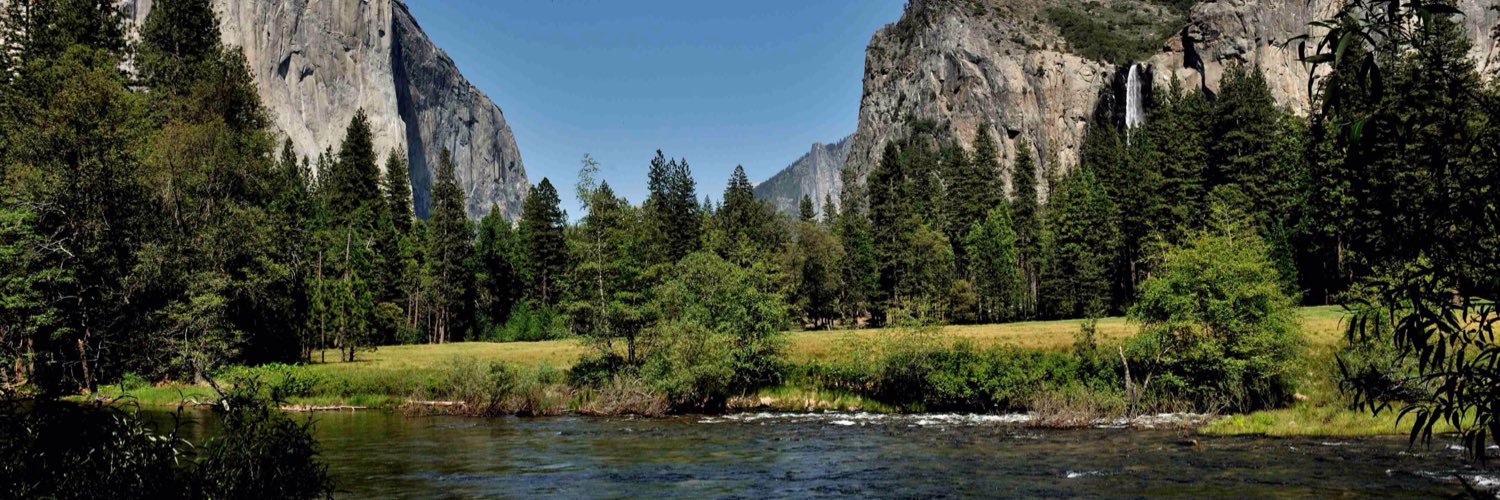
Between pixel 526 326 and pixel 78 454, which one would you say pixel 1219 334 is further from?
pixel 526 326

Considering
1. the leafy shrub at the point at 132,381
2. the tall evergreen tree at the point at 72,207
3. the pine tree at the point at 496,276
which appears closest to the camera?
the tall evergreen tree at the point at 72,207

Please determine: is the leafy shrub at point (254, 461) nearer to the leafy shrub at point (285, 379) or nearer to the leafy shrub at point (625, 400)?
the leafy shrub at point (625, 400)

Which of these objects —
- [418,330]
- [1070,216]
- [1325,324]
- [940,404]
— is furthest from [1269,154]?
[418,330]

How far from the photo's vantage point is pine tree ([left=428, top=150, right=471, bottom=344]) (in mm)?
93062

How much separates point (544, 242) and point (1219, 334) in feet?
246

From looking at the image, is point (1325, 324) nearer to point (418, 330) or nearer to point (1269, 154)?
point (1269, 154)

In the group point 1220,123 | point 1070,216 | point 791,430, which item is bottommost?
point 791,430

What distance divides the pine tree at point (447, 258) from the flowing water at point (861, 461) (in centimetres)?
5778

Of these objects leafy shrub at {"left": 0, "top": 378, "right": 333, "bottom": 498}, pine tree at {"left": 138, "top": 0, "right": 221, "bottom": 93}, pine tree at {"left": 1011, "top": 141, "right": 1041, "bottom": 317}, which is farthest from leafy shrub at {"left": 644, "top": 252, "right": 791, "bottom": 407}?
pine tree at {"left": 1011, "top": 141, "right": 1041, "bottom": 317}

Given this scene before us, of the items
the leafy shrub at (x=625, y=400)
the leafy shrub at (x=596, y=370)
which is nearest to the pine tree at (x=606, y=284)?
the leafy shrub at (x=596, y=370)

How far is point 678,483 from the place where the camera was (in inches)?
919

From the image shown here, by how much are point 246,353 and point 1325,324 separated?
5944 centimetres

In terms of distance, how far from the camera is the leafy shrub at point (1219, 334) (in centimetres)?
3388

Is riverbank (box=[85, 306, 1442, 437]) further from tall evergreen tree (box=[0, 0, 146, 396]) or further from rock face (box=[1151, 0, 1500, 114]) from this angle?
rock face (box=[1151, 0, 1500, 114])
